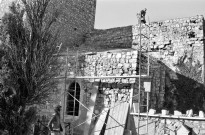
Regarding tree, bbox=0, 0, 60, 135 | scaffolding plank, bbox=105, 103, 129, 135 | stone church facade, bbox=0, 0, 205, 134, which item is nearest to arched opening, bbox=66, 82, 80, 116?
stone church facade, bbox=0, 0, 205, 134

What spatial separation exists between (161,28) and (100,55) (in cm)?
413

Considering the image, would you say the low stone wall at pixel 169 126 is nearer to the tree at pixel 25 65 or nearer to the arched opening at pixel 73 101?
the arched opening at pixel 73 101

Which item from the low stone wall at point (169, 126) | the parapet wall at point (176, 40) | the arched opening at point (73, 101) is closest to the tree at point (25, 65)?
the low stone wall at point (169, 126)

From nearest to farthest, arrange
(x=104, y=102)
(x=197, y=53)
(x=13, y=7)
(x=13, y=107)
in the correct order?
(x=13, y=107) → (x=13, y=7) → (x=104, y=102) → (x=197, y=53)

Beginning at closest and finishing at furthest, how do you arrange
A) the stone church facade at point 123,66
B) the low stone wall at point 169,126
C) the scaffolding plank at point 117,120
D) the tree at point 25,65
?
the tree at point 25,65, the low stone wall at point 169,126, the scaffolding plank at point 117,120, the stone church facade at point 123,66

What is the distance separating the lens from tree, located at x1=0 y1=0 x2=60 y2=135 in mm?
5625

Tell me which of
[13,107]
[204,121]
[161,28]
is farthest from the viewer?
[161,28]

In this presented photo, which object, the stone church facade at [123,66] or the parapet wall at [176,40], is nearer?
the stone church facade at [123,66]

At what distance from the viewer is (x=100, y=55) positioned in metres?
9.34

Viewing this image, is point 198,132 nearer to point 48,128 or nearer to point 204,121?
point 204,121

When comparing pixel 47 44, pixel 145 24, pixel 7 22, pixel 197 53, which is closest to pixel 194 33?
pixel 197 53

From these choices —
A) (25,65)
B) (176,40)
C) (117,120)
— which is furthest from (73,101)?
(176,40)

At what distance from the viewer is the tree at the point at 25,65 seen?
5.62m

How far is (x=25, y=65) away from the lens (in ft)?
19.3
